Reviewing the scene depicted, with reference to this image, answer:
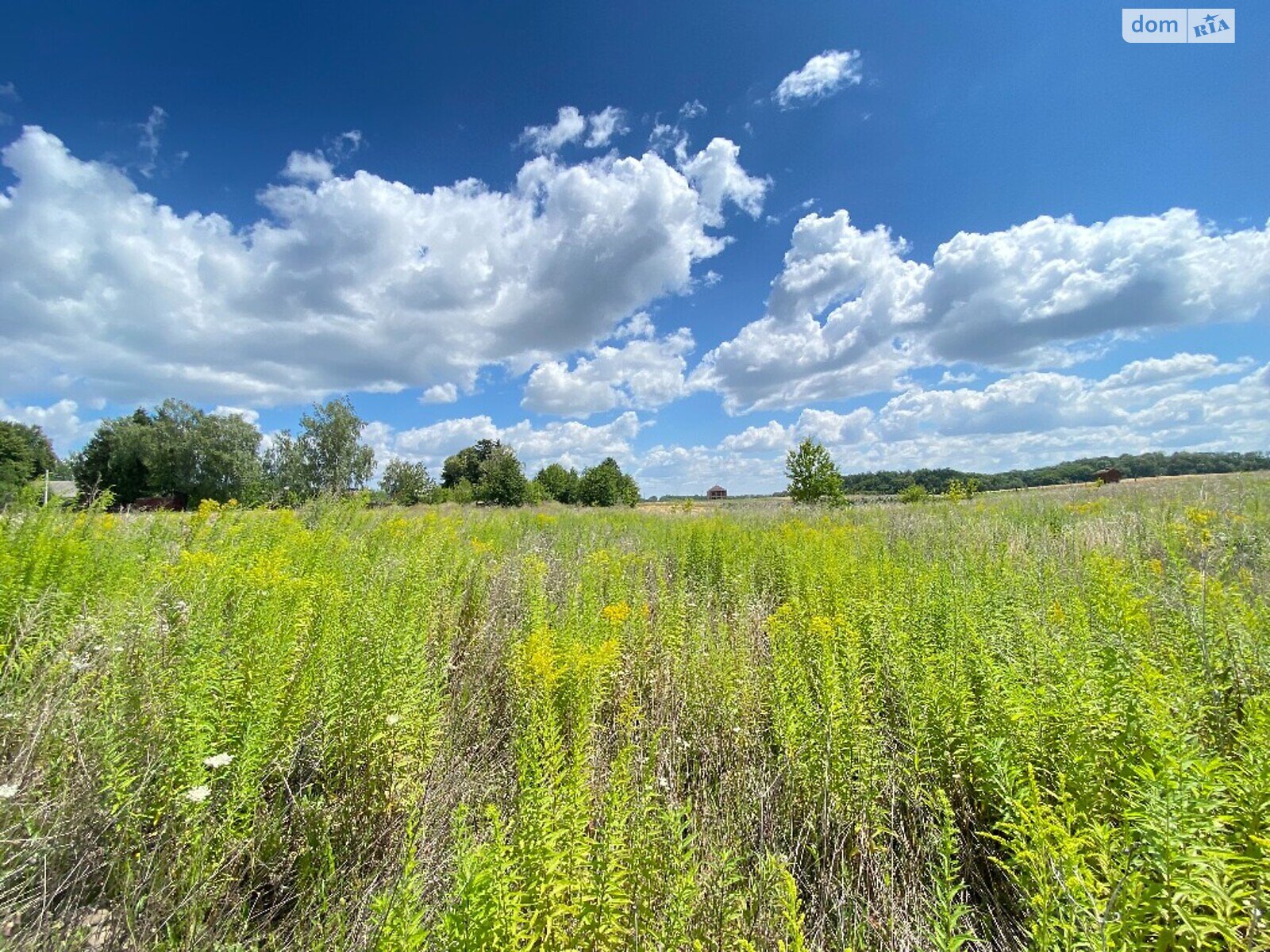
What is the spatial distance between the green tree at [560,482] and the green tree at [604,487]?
102 centimetres

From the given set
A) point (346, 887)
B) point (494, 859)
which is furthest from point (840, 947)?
point (346, 887)

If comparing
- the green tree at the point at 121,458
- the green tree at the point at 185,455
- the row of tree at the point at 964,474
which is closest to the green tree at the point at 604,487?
the row of tree at the point at 964,474

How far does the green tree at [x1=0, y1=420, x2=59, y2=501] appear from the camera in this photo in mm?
26844

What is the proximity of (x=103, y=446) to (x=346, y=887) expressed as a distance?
65.8m

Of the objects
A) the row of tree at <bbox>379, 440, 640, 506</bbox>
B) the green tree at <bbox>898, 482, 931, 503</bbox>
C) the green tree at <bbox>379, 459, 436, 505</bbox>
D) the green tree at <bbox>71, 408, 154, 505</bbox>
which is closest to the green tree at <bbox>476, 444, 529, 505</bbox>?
the row of tree at <bbox>379, 440, 640, 506</bbox>

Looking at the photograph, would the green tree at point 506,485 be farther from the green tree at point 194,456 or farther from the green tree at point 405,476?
the green tree at point 194,456

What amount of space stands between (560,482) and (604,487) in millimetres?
6572

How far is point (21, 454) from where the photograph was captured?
38.1 m

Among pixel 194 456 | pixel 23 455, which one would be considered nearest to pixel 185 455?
pixel 194 456

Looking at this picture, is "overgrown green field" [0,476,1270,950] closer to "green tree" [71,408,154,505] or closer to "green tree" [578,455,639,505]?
"green tree" [578,455,639,505]

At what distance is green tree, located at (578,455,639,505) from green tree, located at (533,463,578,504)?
3.35 feet

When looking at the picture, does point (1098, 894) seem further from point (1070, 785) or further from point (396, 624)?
point (396, 624)

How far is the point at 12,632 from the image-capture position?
8.08 feet

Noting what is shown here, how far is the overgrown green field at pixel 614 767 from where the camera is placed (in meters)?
1.31
